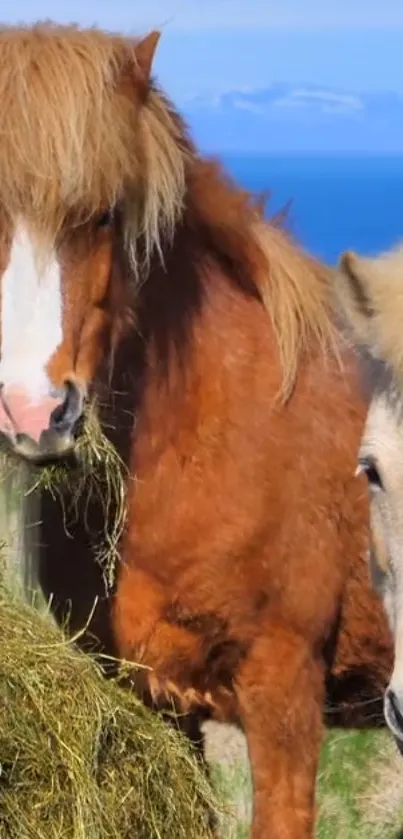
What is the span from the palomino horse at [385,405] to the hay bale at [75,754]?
19.9 inches

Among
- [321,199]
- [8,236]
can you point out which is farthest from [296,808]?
[321,199]

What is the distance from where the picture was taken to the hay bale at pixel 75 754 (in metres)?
2.23

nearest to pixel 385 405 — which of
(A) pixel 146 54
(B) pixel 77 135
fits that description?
(B) pixel 77 135

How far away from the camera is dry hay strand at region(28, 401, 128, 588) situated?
2.43 m

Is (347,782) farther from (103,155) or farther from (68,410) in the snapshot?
(103,155)

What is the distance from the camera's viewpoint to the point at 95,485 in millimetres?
2627

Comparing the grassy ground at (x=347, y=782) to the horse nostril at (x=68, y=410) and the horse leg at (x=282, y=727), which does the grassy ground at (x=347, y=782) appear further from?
the horse nostril at (x=68, y=410)

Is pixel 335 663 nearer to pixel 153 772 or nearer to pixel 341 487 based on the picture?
pixel 341 487

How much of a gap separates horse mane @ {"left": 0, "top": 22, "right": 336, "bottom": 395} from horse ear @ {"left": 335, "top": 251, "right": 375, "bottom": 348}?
413mm

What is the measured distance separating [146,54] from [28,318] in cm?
62

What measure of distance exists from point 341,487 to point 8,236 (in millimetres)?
915

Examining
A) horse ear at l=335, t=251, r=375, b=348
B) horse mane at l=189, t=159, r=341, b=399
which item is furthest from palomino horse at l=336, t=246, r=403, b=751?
horse mane at l=189, t=159, r=341, b=399

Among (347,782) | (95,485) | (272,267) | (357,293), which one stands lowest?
Result: (347,782)

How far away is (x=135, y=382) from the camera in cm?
270
